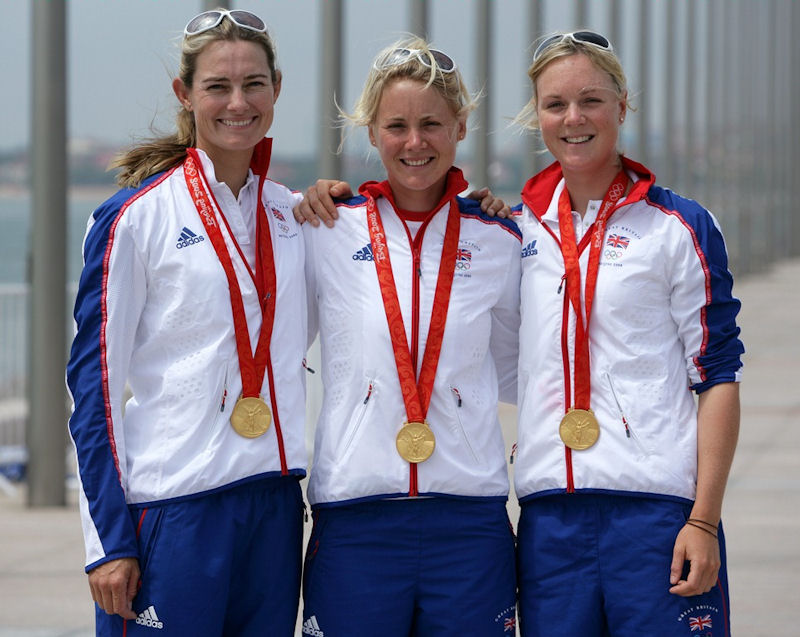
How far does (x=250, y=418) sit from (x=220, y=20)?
0.99 metres

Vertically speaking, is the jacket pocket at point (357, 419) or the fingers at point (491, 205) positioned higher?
the fingers at point (491, 205)

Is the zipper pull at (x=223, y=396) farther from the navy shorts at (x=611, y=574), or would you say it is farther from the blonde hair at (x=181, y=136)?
the navy shorts at (x=611, y=574)

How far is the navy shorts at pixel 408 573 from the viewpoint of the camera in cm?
352

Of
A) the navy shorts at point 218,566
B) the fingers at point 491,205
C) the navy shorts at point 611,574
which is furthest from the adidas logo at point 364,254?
the navy shorts at point 611,574

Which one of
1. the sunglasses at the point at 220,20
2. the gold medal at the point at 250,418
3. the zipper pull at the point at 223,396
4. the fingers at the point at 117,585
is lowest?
the fingers at the point at 117,585

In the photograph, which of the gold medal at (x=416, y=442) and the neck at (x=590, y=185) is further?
the neck at (x=590, y=185)

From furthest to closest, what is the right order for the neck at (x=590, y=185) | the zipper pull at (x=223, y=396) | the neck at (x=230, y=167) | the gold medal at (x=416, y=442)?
the neck at (x=590, y=185) → the neck at (x=230, y=167) → the gold medal at (x=416, y=442) → the zipper pull at (x=223, y=396)

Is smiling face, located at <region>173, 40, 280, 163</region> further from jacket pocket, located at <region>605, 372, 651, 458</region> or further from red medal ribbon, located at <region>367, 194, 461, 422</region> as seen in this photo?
jacket pocket, located at <region>605, 372, 651, 458</region>

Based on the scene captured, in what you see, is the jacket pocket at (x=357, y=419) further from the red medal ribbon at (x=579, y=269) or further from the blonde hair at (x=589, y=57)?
the blonde hair at (x=589, y=57)

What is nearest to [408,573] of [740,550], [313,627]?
[313,627]

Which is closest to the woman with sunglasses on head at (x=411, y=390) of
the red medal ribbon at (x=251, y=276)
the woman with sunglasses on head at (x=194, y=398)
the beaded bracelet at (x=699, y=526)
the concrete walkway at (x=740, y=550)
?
the woman with sunglasses on head at (x=194, y=398)

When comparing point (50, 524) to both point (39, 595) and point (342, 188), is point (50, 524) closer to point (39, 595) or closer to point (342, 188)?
point (39, 595)

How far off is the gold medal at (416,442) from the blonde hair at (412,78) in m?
0.81

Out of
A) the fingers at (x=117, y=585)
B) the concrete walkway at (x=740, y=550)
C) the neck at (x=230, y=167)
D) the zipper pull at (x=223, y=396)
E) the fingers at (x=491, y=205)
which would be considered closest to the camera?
the fingers at (x=117, y=585)
